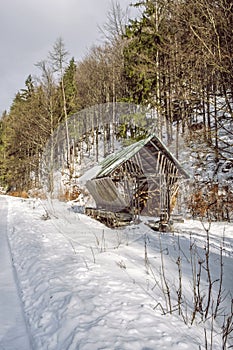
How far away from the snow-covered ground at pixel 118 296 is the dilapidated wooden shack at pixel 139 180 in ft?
10.2

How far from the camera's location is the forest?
250 inches

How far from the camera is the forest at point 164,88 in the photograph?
6.36 metres

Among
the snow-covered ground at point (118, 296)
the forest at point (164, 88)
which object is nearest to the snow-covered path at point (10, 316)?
the snow-covered ground at point (118, 296)

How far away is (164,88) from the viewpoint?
12.9 metres

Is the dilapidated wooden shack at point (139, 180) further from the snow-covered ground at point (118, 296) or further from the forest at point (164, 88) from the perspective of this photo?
the snow-covered ground at point (118, 296)

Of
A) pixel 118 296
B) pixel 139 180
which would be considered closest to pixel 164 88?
pixel 139 180

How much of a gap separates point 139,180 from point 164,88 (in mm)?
4222

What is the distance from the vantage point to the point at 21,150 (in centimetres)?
3338

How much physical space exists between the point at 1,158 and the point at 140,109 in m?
24.3

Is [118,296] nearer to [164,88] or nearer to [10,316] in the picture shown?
[10,316]

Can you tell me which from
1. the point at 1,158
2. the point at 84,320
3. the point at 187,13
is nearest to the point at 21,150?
the point at 1,158

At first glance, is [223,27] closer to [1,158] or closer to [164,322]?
[164,322]

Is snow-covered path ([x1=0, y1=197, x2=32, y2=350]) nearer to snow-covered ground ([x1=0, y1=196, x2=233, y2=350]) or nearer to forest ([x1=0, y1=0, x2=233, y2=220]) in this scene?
snow-covered ground ([x1=0, y1=196, x2=233, y2=350])

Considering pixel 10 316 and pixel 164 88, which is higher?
pixel 164 88
